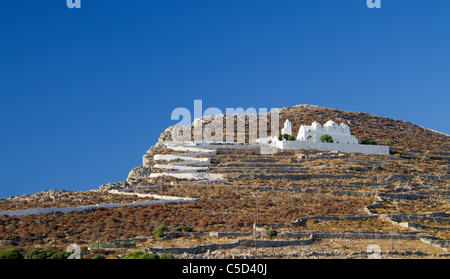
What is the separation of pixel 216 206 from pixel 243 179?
1243cm

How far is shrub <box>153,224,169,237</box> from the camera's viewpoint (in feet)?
99.5

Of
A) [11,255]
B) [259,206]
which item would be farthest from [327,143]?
[11,255]

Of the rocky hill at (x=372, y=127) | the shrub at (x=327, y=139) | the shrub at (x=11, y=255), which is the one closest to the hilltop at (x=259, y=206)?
the shrub at (x=11, y=255)

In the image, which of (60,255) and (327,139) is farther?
(327,139)

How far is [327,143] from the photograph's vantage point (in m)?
65.0

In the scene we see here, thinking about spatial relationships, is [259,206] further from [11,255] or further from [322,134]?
[322,134]

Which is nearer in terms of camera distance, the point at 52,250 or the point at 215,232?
the point at 52,250

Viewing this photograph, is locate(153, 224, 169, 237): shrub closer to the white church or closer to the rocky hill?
the white church

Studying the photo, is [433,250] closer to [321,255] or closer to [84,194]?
[321,255]

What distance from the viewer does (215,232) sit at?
3103 cm

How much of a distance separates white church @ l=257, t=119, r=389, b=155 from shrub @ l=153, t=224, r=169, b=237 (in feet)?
114

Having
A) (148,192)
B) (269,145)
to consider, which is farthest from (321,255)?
(269,145)

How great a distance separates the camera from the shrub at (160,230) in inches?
1194

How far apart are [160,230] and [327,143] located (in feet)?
123
